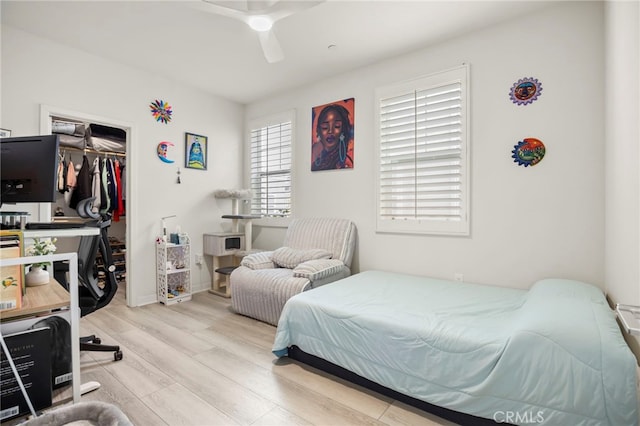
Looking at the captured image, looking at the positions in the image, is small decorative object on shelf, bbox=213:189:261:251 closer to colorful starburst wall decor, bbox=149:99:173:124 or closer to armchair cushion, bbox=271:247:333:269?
armchair cushion, bbox=271:247:333:269

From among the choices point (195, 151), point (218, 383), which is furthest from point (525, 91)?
point (195, 151)

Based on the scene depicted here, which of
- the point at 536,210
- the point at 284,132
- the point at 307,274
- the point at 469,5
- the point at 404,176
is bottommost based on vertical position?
the point at 307,274

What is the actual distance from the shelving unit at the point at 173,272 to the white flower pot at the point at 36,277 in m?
1.53

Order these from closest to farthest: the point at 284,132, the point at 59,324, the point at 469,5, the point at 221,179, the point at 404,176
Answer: the point at 59,324 < the point at 469,5 < the point at 404,176 < the point at 284,132 < the point at 221,179

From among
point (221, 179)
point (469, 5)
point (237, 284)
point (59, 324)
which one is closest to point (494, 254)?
point (469, 5)

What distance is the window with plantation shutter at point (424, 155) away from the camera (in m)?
2.76

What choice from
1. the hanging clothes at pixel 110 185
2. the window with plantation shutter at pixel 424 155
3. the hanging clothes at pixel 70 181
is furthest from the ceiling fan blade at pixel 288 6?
the hanging clothes at pixel 70 181

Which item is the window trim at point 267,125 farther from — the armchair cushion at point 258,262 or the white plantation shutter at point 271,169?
the armchair cushion at point 258,262

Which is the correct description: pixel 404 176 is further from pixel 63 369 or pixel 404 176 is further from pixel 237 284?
pixel 63 369

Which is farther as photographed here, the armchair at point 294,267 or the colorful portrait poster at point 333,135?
the colorful portrait poster at point 333,135

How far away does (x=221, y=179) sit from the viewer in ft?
14.4

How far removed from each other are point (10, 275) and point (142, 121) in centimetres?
255

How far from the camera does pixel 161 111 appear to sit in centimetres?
368

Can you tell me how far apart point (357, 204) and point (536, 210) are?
5.54ft
